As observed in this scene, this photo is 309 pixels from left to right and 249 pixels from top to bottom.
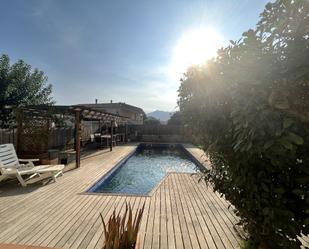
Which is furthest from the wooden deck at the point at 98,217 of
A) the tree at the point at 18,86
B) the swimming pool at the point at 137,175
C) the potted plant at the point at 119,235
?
the tree at the point at 18,86

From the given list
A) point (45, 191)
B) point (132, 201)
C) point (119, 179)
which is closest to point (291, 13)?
point (132, 201)

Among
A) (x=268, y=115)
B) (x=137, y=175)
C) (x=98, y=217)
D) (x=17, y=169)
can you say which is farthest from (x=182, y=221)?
(x=137, y=175)

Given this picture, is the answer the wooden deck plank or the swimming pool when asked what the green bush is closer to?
the wooden deck plank

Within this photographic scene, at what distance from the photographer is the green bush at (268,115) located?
1196 millimetres

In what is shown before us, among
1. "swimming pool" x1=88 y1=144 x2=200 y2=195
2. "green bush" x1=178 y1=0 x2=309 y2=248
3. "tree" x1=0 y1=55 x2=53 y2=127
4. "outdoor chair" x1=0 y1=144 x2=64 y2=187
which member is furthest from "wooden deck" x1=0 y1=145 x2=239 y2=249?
"tree" x1=0 y1=55 x2=53 y2=127

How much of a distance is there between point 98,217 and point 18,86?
10.6m

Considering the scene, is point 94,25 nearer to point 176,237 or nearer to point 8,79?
point 8,79

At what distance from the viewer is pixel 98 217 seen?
3.72m

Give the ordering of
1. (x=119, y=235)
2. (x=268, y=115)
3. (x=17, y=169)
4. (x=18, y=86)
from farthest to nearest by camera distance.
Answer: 1. (x=18, y=86)
2. (x=17, y=169)
3. (x=119, y=235)
4. (x=268, y=115)

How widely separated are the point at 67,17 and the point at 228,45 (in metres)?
8.30

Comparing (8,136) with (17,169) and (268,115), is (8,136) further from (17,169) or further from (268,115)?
(268,115)

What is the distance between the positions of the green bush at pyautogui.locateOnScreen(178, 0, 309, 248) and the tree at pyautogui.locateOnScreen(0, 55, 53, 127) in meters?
10.9

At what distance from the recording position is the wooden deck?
2996 millimetres

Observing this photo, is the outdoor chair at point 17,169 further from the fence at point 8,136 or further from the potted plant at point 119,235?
the potted plant at point 119,235
